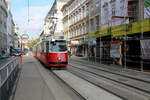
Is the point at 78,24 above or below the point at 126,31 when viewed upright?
above

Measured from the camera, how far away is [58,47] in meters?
18.8

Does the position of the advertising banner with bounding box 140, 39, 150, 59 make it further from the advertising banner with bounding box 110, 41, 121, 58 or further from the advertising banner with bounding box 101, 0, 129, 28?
the advertising banner with bounding box 101, 0, 129, 28

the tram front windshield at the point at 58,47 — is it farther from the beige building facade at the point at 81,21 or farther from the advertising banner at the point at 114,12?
the beige building facade at the point at 81,21

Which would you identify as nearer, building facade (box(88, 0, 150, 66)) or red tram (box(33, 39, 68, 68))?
building facade (box(88, 0, 150, 66))

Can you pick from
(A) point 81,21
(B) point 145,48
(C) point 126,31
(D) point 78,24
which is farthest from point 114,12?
(D) point 78,24

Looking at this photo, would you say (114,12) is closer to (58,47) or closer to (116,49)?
(116,49)

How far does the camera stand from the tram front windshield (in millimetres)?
18688

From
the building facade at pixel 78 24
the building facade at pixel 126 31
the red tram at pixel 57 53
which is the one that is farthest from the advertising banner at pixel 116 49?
the building facade at pixel 78 24

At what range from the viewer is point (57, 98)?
8.36 metres

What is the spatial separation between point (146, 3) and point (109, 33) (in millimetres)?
6228

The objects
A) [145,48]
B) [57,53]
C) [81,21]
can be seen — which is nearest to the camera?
[145,48]

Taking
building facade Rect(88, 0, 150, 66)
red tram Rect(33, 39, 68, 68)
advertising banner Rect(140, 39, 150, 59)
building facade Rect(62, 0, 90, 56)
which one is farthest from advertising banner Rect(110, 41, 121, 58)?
building facade Rect(62, 0, 90, 56)

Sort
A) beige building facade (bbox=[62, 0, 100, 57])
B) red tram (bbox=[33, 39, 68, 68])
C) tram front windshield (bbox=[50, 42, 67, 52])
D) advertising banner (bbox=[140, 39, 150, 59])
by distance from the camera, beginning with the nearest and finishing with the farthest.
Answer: advertising banner (bbox=[140, 39, 150, 59]), red tram (bbox=[33, 39, 68, 68]), tram front windshield (bbox=[50, 42, 67, 52]), beige building facade (bbox=[62, 0, 100, 57])

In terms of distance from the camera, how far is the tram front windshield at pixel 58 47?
1869cm
